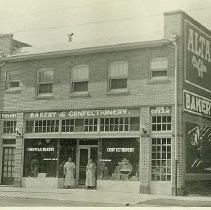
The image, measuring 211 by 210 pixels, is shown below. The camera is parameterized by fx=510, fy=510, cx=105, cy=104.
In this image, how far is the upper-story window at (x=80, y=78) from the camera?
944 inches

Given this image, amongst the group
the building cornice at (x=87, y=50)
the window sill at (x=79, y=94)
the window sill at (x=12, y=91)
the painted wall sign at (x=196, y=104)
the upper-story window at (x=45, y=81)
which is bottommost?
the painted wall sign at (x=196, y=104)

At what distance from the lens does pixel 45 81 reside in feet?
81.8

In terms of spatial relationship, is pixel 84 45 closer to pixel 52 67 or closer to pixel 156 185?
pixel 52 67

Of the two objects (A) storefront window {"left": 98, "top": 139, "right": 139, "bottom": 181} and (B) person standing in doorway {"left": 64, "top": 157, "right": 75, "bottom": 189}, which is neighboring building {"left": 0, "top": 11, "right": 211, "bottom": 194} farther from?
(B) person standing in doorway {"left": 64, "top": 157, "right": 75, "bottom": 189}

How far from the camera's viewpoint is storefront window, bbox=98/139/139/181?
880 inches

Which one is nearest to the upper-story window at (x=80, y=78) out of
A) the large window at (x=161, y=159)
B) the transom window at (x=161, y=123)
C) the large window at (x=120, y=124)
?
the large window at (x=120, y=124)

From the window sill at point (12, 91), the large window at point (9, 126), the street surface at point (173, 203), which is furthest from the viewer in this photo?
the large window at point (9, 126)

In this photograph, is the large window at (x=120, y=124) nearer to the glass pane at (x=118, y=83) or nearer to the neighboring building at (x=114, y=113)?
the neighboring building at (x=114, y=113)

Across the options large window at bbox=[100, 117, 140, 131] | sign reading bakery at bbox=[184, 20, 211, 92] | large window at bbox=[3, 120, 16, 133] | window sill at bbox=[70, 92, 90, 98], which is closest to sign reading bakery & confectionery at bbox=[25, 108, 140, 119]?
large window at bbox=[100, 117, 140, 131]

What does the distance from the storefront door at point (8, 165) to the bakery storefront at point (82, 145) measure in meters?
0.82

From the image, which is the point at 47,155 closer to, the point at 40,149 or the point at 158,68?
the point at 40,149

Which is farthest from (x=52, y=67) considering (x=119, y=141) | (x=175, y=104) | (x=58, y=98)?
(x=175, y=104)

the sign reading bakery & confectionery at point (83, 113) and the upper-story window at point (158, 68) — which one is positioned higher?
the upper-story window at point (158, 68)

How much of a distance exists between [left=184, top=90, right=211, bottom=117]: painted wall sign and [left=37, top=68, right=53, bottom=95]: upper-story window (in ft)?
22.3
